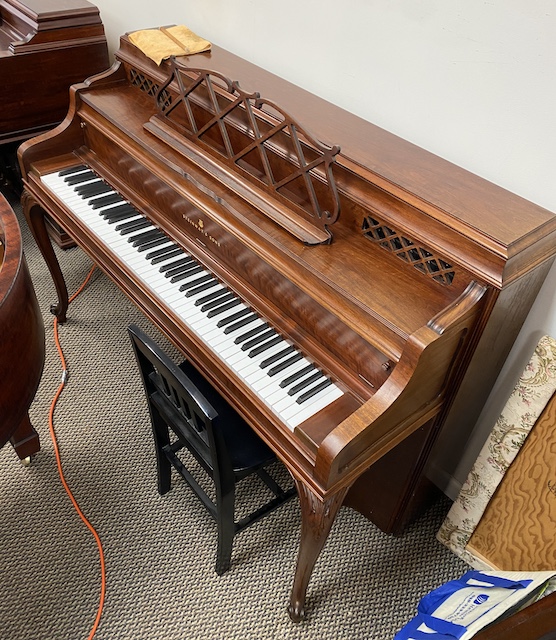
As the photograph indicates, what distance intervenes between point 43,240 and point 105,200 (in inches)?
18.5

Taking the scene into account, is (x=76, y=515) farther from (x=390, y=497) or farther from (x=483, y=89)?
(x=483, y=89)

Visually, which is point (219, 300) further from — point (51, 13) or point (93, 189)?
point (51, 13)

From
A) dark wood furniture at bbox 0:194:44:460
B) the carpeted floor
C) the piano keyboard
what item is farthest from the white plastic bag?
dark wood furniture at bbox 0:194:44:460

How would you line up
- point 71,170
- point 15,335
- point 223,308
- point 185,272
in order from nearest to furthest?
point 15,335, point 223,308, point 185,272, point 71,170

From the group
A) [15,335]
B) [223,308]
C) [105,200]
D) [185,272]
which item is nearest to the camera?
[15,335]

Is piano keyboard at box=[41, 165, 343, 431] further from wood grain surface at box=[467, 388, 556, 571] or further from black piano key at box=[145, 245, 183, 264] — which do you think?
wood grain surface at box=[467, 388, 556, 571]

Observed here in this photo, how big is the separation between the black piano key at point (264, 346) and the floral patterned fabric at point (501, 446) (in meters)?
0.65

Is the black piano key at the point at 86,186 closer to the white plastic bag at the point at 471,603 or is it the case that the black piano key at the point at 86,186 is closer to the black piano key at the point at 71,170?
the black piano key at the point at 71,170

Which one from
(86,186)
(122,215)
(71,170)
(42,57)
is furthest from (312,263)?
(42,57)

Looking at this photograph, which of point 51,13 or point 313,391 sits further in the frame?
point 51,13

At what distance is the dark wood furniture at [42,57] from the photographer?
A: 2.30m

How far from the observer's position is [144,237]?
5.57 ft

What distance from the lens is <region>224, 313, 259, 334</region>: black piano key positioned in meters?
1.42

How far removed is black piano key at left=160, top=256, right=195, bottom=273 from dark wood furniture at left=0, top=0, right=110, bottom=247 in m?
1.41
